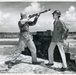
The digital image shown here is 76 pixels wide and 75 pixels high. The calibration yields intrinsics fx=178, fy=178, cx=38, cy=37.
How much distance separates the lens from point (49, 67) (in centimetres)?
317

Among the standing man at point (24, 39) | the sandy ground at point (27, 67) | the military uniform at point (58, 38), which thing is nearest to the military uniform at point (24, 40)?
the standing man at point (24, 39)

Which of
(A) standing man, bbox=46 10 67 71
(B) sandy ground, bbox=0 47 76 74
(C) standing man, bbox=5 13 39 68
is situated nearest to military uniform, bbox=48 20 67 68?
(A) standing man, bbox=46 10 67 71

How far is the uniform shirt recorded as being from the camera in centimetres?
304

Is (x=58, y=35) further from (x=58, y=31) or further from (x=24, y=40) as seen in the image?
(x=24, y=40)

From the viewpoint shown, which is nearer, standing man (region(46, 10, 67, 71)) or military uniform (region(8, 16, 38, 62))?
standing man (region(46, 10, 67, 71))

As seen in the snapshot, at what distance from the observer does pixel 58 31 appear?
3105 mm

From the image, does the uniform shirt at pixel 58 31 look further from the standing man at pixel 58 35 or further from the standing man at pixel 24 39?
the standing man at pixel 24 39

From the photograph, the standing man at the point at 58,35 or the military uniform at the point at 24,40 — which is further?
the military uniform at the point at 24,40

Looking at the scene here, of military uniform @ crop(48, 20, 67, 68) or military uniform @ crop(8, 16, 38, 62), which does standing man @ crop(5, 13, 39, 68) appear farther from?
military uniform @ crop(48, 20, 67, 68)

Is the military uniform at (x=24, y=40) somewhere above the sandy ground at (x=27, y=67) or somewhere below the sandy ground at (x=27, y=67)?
above

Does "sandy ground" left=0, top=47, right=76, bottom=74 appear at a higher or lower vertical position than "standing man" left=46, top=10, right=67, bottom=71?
lower

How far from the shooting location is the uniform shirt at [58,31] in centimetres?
304

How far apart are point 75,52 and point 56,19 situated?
2.42 ft

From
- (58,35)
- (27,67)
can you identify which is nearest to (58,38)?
(58,35)
